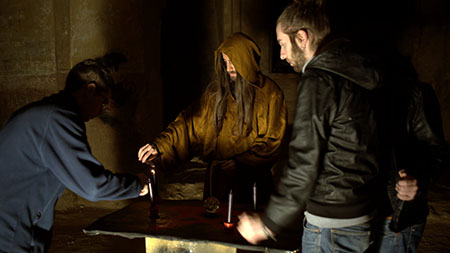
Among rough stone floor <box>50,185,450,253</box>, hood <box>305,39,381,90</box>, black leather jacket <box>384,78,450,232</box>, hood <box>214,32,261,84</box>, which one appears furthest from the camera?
rough stone floor <box>50,185,450,253</box>

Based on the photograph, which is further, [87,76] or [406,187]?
[87,76]

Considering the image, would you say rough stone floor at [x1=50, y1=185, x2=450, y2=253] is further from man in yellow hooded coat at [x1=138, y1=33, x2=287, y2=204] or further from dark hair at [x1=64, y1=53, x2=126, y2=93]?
dark hair at [x1=64, y1=53, x2=126, y2=93]

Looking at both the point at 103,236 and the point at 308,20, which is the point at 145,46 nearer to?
the point at 103,236

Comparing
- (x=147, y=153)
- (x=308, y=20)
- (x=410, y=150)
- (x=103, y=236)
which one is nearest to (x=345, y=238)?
(x=410, y=150)

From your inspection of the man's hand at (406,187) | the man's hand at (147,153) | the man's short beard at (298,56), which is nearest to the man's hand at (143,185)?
the man's hand at (147,153)

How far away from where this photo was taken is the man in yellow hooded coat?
11.6 ft

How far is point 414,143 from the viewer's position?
205cm

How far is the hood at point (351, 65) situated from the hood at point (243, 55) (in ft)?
5.90

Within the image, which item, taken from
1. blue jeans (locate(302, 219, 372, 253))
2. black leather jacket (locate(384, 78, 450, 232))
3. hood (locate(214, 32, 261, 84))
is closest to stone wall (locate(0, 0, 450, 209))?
hood (locate(214, 32, 261, 84))

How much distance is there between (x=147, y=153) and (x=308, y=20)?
2.11 meters

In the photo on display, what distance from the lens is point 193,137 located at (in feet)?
12.5

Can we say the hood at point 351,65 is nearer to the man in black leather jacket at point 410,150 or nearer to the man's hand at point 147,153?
the man in black leather jacket at point 410,150

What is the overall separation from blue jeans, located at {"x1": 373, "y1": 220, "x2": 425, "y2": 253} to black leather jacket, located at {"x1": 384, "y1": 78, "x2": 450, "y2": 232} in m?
0.06

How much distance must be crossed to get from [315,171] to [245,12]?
5.42m
